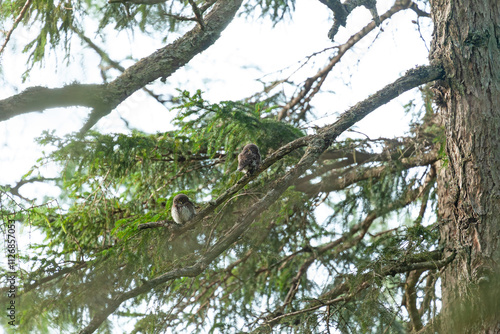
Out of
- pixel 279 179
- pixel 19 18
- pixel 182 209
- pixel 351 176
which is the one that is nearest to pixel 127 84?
pixel 279 179

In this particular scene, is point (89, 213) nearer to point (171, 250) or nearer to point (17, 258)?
point (17, 258)

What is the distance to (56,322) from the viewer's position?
4.48 m

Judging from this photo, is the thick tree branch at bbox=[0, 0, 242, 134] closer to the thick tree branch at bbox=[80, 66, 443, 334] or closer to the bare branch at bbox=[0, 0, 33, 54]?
the thick tree branch at bbox=[80, 66, 443, 334]

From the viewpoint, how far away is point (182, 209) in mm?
4676

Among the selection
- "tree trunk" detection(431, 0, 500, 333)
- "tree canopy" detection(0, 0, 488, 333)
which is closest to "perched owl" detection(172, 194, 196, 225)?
"tree canopy" detection(0, 0, 488, 333)

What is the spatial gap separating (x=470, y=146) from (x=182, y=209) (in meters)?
2.69

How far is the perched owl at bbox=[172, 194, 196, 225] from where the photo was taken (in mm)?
4465

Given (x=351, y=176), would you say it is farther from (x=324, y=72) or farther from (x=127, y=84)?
(x=127, y=84)

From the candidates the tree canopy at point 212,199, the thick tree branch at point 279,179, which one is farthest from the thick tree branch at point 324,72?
the thick tree branch at point 279,179

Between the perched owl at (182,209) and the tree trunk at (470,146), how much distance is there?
2.31m

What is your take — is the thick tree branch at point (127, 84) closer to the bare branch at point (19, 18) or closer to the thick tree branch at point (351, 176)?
the bare branch at point (19, 18)

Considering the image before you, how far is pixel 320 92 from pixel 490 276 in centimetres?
405

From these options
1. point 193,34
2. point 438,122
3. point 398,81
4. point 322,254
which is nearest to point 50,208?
point 193,34

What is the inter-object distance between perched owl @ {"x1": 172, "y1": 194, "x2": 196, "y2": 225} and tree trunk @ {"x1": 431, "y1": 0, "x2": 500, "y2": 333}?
7.57 ft
